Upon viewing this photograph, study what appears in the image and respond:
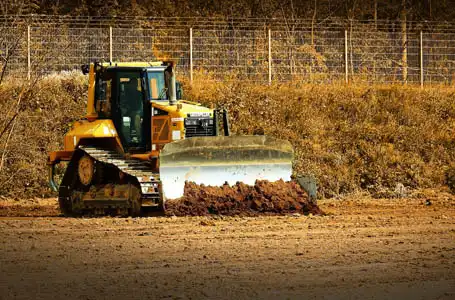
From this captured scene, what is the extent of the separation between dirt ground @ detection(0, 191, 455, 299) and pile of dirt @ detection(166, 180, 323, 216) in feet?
1.12

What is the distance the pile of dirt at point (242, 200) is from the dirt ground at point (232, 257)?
1.12ft

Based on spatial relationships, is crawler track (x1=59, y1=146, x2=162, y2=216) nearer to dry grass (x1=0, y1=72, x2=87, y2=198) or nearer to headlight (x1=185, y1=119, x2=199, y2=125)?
headlight (x1=185, y1=119, x2=199, y2=125)

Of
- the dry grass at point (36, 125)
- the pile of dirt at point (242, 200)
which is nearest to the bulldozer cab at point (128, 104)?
the pile of dirt at point (242, 200)

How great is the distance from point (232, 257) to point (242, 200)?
5178 mm

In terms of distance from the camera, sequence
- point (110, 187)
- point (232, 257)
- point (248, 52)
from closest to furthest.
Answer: point (232, 257) < point (110, 187) < point (248, 52)

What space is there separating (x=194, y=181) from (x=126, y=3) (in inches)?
769

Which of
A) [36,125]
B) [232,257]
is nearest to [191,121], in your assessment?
[232,257]

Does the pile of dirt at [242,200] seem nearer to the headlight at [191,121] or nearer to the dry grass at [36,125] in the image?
the headlight at [191,121]

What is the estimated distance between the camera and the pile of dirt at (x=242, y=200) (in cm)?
1719

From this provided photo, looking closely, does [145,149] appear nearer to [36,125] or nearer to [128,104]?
[128,104]

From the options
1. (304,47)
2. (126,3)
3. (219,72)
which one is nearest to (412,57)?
(304,47)

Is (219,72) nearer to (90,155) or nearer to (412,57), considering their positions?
(412,57)

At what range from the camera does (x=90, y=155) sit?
1795 cm

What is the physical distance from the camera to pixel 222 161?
17391 millimetres
